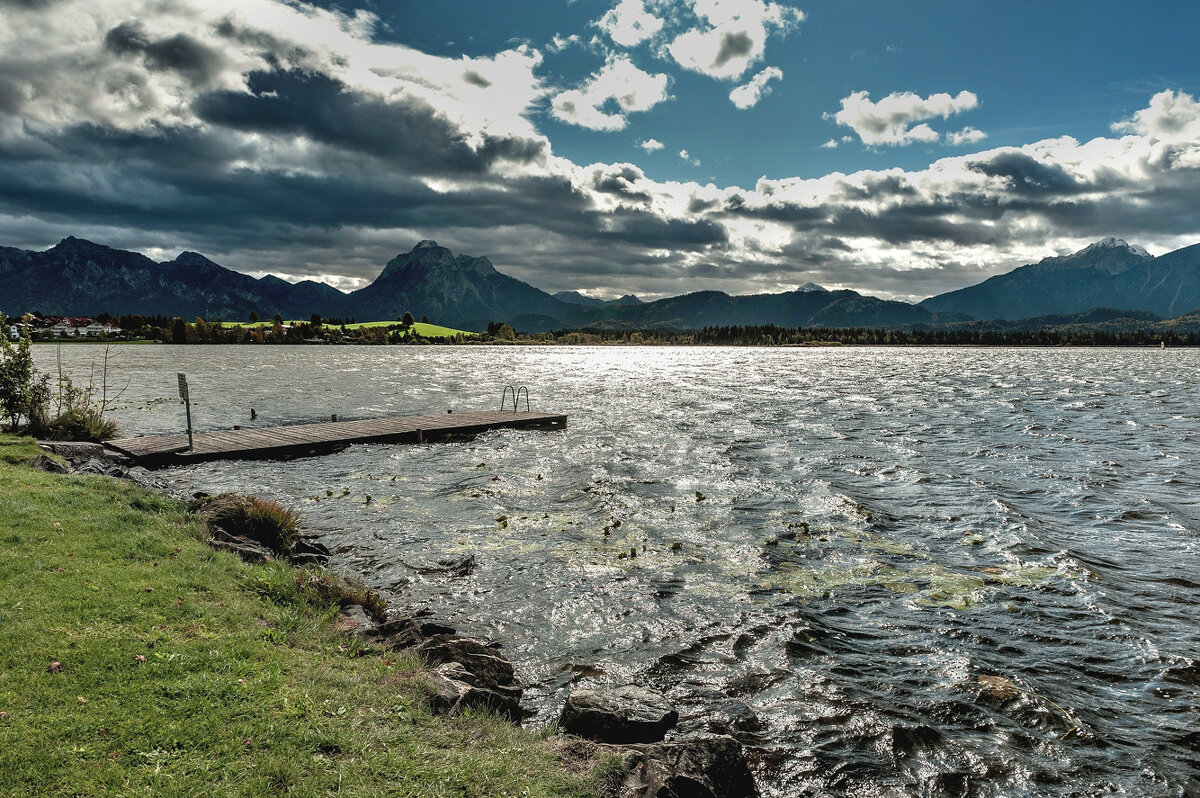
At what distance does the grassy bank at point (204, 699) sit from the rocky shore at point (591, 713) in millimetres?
518

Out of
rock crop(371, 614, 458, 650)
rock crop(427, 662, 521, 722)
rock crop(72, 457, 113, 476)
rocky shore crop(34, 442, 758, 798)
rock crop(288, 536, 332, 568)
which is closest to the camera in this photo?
rocky shore crop(34, 442, 758, 798)

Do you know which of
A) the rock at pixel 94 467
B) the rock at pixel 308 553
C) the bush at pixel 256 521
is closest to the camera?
the rock at pixel 308 553

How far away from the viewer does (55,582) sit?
11.8 meters

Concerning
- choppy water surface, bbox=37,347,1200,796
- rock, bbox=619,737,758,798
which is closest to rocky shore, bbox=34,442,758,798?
rock, bbox=619,737,758,798

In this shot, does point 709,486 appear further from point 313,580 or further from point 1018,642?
point 313,580

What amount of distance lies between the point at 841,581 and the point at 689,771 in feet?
38.2

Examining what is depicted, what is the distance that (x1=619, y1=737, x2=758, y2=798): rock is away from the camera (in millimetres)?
8086

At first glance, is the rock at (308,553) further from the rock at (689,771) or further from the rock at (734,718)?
the rock at (689,771)

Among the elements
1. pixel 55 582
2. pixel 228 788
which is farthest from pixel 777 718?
pixel 55 582

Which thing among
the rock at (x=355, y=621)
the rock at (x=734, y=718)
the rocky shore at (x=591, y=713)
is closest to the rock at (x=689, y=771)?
the rocky shore at (x=591, y=713)

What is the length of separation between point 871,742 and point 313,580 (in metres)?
12.5

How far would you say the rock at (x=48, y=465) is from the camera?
23.2 metres

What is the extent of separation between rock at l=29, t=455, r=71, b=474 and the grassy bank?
11721mm

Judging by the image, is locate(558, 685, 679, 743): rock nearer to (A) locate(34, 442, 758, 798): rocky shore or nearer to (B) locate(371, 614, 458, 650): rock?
(A) locate(34, 442, 758, 798): rocky shore
